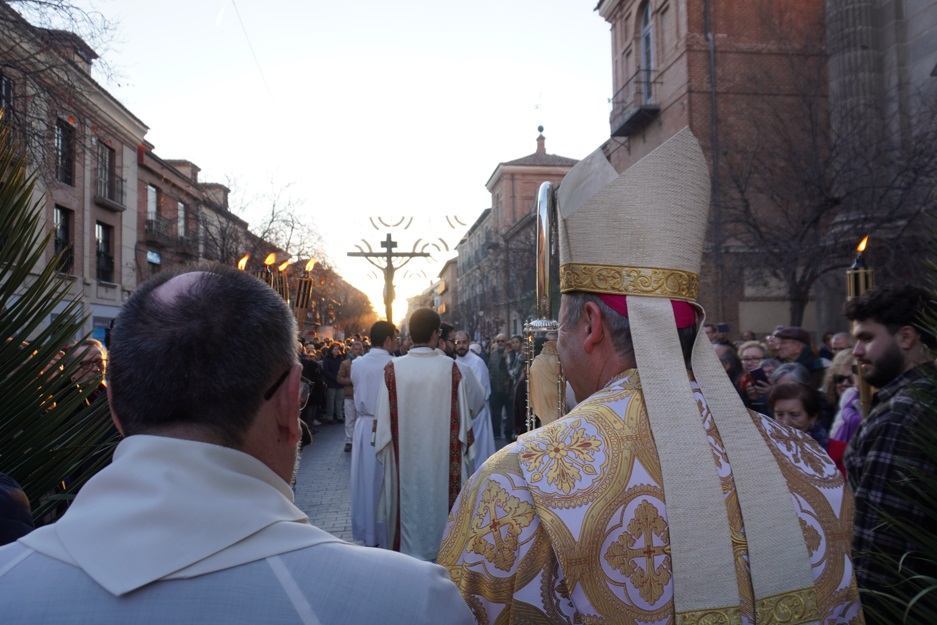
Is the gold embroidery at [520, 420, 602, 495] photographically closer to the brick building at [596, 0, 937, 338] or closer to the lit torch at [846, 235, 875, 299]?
the lit torch at [846, 235, 875, 299]

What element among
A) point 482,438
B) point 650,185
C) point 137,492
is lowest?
point 482,438

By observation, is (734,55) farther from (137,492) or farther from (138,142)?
(137,492)

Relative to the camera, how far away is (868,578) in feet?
7.87

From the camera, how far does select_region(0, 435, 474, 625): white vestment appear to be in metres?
1.06

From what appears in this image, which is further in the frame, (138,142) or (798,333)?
(138,142)

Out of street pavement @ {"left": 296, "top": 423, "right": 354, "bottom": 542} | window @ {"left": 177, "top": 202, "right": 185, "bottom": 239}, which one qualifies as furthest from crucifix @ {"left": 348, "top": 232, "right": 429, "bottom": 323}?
window @ {"left": 177, "top": 202, "right": 185, "bottom": 239}

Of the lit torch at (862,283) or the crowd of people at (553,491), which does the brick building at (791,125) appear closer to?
the lit torch at (862,283)

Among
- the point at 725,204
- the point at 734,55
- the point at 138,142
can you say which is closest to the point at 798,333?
the point at 725,204

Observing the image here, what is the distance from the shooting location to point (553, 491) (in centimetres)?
162

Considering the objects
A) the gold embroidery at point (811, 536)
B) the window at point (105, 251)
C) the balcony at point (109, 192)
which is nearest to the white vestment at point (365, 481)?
the gold embroidery at point (811, 536)

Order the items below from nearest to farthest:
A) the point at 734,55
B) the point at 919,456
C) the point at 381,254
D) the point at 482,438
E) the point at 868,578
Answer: the point at 868,578, the point at 919,456, the point at 482,438, the point at 381,254, the point at 734,55

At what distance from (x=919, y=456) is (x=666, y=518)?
1.48m

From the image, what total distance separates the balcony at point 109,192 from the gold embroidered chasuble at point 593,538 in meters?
29.0

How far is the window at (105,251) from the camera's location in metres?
29.4
